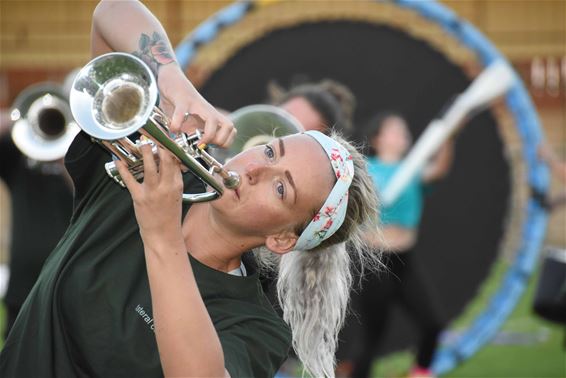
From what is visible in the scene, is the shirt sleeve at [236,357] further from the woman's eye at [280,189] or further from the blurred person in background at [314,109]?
the blurred person in background at [314,109]

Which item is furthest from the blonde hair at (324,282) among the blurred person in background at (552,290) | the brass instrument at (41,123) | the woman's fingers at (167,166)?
the blurred person in background at (552,290)

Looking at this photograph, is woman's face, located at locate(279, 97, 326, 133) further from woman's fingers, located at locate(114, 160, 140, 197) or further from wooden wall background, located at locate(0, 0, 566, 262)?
wooden wall background, located at locate(0, 0, 566, 262)

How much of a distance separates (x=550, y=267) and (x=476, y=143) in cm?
190

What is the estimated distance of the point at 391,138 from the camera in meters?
6.40

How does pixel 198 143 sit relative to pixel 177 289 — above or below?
above

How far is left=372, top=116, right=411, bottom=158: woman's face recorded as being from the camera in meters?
6.41

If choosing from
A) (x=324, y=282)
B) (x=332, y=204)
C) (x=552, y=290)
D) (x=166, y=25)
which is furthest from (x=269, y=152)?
(x=166, y=25)

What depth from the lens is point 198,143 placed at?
2096mm

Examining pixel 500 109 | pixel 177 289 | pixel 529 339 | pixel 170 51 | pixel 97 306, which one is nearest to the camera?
pixel 177 289

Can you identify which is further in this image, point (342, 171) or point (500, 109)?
point (500, 109)

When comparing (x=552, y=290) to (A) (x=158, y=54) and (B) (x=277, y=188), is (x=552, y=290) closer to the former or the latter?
(B) (x=277, y=188)

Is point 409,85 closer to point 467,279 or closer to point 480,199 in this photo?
point 480,199

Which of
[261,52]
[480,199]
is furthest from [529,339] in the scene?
[261,52]

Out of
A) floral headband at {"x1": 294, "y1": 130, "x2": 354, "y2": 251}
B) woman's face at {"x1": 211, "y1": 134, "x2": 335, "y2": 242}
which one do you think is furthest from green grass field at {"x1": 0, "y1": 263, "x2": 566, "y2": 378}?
woman's face at {"x1": 211, "y1": 134, "x2": 335, "y2": 242}
